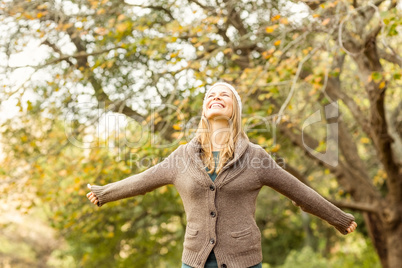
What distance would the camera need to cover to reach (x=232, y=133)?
240cm

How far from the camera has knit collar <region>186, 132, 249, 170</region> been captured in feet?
7.54

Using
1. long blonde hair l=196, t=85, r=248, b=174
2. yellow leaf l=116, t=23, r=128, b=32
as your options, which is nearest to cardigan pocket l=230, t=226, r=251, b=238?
long blonde hair l=196, t=85, r=248, b=174

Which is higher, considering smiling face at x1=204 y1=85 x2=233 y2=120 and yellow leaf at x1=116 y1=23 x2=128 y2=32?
smiling face at x1=204 y1=85 x2=233 y2=120

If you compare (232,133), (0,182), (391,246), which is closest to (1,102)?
(0,182)

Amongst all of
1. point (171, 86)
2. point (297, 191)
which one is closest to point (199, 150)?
point (297, 191)

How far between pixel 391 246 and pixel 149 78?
379cm

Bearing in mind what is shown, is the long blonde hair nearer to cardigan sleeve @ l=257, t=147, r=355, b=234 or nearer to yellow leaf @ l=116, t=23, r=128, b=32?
cardigan sleeve @ l=257, t=147, r=355, b=234

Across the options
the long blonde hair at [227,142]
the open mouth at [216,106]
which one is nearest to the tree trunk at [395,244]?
the long blonde hair at [227,142]

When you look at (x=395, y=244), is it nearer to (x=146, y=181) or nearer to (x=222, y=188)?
(x=222, y=188)

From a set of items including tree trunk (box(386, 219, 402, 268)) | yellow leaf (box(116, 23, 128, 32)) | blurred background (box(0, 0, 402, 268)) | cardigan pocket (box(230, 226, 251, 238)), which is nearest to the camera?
cardigan pocket (box(230, 226, 251, 238))

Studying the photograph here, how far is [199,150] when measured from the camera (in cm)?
241

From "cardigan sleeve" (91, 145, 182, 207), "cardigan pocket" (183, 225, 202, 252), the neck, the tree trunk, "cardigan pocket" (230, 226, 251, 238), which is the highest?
the neck

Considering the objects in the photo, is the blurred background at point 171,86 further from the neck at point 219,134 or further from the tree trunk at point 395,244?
the neck at point 219,134

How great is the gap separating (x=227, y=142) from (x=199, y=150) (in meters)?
0.16
